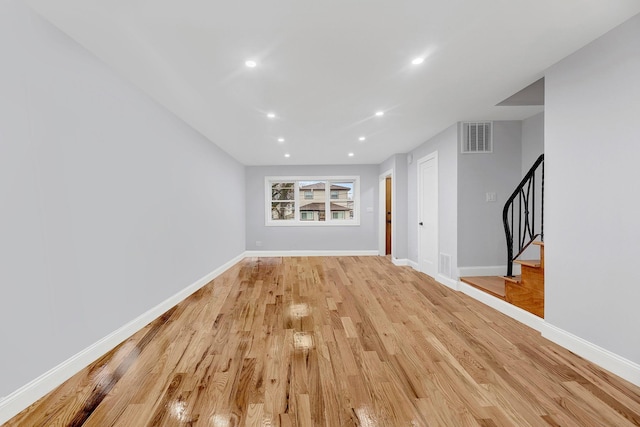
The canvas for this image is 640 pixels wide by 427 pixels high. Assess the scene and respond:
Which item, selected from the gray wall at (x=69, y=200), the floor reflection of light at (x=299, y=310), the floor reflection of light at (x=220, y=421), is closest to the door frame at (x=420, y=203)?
the floor reflection of light at (x=299, y=310)

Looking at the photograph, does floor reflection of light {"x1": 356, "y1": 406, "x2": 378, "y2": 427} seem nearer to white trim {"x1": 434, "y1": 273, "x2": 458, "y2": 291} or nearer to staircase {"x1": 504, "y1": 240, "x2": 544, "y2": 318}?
staircase {"x1": 504, "y1": 240, "x2": 544, "y2": 318}

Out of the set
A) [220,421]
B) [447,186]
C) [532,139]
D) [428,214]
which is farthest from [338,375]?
[532,139]

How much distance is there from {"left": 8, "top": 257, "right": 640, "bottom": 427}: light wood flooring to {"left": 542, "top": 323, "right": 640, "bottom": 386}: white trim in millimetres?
64

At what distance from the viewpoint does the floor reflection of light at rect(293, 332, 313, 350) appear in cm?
228

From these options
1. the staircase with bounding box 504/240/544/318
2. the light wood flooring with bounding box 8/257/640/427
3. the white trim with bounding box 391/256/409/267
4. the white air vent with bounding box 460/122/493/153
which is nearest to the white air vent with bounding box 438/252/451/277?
the light wood flooring with bounding box 8/257/640/427

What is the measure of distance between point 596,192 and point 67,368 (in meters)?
4.03

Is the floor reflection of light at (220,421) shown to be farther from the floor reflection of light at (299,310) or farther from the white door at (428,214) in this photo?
the white door at (428,214)

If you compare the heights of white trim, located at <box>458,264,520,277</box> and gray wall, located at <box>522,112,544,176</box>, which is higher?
gray wall, located at <box>522,112,544,176</box>

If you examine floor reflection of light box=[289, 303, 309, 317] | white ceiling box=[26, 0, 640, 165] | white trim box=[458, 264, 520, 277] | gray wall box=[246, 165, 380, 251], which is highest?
white ceiling box=[26, 0, 640, 165]

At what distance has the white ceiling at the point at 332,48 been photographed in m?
1.68

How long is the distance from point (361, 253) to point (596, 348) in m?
5.13

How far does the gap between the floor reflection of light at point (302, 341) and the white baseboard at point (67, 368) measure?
5.02 ft

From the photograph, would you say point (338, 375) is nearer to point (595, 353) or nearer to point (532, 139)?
Answer: point (595, 353)

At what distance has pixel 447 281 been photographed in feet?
13.5
